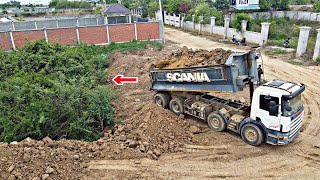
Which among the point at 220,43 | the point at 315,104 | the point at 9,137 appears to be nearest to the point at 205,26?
the point at 220,43

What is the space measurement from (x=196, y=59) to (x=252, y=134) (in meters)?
3.12

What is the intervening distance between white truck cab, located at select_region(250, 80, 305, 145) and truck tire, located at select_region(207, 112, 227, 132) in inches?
41.2

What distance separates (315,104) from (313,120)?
166 centimetres

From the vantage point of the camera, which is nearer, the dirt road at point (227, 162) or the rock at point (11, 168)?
the rock at point (11, 168)

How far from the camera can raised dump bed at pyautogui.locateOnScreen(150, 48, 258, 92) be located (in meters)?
7.66

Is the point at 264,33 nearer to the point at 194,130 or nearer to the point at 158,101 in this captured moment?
the point at 158,101

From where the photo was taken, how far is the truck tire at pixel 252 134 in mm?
7425

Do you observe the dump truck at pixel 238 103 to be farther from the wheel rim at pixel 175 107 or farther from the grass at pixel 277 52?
the grass at pixel 277 52

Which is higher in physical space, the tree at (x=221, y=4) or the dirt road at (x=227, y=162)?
the tree at (x=221, y=4)

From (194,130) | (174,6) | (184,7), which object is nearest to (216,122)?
(194,130)

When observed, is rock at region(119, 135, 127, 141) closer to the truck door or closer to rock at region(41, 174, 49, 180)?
rock at region(41, 174, 49, 180)

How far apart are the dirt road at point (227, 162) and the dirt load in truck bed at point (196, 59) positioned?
227cm

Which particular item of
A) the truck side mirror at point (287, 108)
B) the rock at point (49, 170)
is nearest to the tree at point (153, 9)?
the truck side mirror at point (287, 108)

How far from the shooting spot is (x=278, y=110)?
22.7 feet
